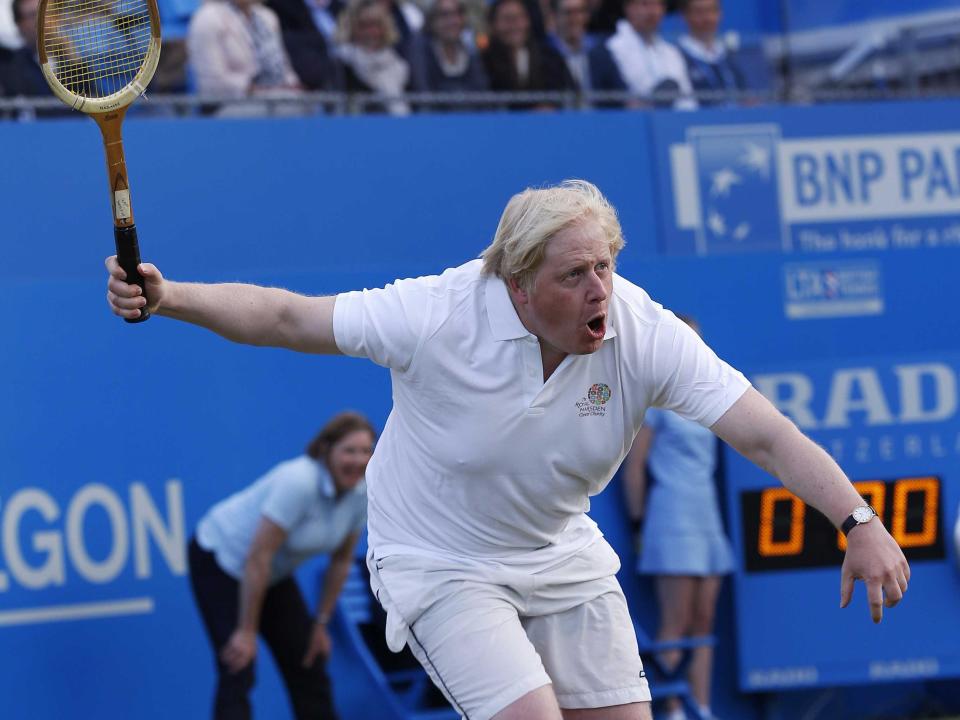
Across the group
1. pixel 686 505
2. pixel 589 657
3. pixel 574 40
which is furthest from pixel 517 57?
pixel 589 657

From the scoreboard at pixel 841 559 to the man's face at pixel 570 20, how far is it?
246cm

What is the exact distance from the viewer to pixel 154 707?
700 centimetres

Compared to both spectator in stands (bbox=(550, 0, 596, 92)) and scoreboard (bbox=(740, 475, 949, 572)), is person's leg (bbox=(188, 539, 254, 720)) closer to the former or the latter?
scoreboard (bbox=(740, 475, 949, 572))

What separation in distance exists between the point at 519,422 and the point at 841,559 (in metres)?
4.11

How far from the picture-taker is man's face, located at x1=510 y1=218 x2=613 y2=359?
358 centimetres

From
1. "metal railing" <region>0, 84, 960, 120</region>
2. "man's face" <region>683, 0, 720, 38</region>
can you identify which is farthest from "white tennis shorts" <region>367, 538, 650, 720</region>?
"man's face" <region>683, 0, 720, 38</region>

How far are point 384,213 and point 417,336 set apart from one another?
14.7 ft

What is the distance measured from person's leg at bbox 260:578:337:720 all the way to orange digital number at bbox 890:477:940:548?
2773 mm

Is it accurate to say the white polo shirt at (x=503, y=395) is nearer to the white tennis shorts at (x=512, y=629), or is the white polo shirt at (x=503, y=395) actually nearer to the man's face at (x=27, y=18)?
the white tennis shorts at (x=512, y=629)

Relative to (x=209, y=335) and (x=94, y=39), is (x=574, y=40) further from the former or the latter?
(x=94, y=39)

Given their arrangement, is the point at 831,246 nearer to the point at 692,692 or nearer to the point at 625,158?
the point at 625,158

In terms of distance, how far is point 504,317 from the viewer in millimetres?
3721

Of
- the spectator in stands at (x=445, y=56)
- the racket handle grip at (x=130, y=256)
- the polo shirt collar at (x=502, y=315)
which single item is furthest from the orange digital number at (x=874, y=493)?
the racket handle grip at (x=130, y=256)

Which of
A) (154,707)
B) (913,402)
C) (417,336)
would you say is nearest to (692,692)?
(913,402)
